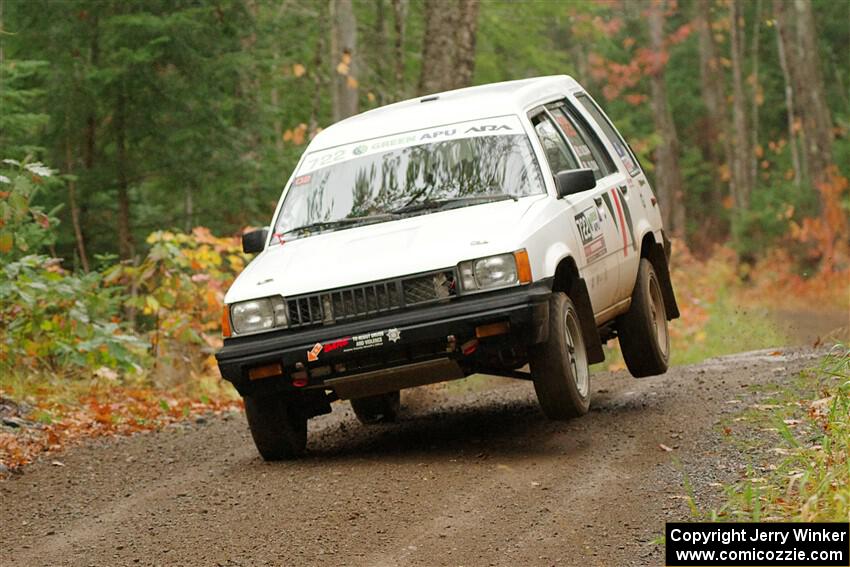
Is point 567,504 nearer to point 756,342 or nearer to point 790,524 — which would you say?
point 790,524

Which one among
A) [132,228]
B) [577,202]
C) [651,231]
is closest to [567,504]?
[577,202]

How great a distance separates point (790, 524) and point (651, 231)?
17.6 ft

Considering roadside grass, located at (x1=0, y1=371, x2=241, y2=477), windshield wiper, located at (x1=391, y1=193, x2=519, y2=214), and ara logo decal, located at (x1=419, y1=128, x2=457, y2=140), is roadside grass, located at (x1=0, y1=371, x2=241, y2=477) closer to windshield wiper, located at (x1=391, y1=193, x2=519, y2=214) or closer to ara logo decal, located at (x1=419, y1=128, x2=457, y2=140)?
windshield wiper, located at (x1=391, y1=193, x2=519, y2=214)

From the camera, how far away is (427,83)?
15.1m

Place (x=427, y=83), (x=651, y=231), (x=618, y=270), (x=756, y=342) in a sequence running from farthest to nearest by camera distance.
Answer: (x=756, y=342)
(x=427, y=83)
(x=651, y=231)
(x=618, y=270)

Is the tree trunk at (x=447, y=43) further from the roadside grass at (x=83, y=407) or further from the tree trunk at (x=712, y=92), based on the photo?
the tree trunk at (x=712, y=92)

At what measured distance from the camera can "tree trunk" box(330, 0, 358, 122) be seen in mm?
20281

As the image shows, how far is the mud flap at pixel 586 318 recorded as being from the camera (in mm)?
8086

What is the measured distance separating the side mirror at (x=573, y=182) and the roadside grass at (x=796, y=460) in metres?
1.74

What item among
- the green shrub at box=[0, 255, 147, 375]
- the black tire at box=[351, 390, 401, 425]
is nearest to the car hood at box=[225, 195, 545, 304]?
the black tire at box=[351, 390, 401, 425]

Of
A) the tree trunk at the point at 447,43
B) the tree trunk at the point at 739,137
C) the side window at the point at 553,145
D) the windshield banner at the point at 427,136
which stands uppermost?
the tree trunk at the point at 447,43

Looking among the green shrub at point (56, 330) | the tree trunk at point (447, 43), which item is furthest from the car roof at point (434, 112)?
the tree trunk at point (447, 43)

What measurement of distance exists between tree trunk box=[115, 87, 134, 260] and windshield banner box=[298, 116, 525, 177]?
6374 mm

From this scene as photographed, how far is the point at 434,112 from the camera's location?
8852mm
